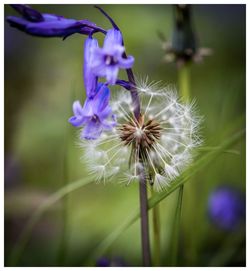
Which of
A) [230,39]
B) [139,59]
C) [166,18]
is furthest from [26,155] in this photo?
[230,39]

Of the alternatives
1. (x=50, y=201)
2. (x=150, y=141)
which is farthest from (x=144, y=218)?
(x=50, y=201)

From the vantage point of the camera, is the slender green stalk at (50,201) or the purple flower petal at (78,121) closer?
the purple flower petal at (78,121)

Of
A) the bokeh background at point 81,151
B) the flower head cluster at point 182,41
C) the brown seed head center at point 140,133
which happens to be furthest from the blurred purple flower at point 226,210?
the brown seed head center at point 140,133

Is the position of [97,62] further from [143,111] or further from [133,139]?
[143,111]

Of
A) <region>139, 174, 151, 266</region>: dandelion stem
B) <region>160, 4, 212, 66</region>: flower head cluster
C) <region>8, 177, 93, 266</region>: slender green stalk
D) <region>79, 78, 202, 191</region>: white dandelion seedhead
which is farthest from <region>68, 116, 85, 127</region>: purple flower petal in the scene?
<region>160, 4, 212, 66</region>: flower head cluster

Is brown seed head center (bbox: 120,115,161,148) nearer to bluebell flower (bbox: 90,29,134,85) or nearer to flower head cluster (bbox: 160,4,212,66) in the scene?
bluebell flower (bbox: 90,29,134,85)

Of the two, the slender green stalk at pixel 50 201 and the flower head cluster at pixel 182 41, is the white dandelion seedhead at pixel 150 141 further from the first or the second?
the flower head cluster at pixel 182 41
